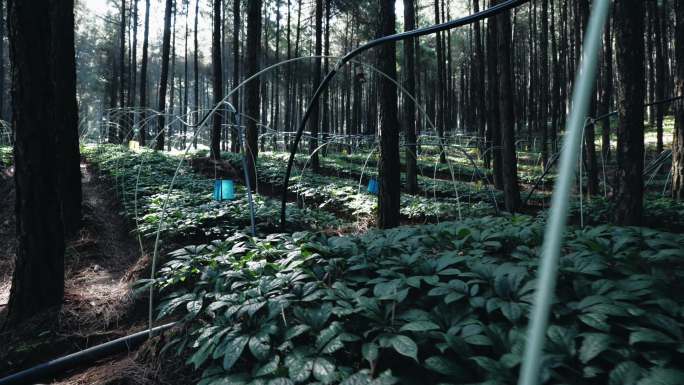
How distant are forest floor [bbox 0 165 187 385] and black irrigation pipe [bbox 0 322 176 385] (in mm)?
61

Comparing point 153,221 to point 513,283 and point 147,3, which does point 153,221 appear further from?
point 147,3

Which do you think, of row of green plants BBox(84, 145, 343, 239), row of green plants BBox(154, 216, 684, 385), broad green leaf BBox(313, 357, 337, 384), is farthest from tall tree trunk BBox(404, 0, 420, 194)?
broad green leaf BBox(313, 357, 337, 384)

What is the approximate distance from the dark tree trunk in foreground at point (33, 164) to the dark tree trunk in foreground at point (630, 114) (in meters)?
5.77

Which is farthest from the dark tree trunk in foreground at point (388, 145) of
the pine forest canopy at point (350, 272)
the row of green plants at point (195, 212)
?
the row of green plants at point (195, 212)

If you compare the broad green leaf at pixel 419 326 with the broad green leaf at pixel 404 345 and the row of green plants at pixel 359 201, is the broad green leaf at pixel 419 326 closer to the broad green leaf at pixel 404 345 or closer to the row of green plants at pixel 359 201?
the broad green leaf at pixel 404 345

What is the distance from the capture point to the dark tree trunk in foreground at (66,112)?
5.11 m

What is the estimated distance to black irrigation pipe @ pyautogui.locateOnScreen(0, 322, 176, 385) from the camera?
245 centimetres

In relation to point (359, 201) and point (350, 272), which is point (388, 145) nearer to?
point (359, 201)

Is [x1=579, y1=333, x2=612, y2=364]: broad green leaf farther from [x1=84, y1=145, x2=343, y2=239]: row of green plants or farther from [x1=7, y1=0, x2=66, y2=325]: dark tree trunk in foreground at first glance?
[x1=7, y1=0, x2=66, y2=325]: dark tree trunk in foreground

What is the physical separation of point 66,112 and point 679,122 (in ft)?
29.5

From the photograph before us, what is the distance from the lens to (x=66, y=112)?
17.0 ft

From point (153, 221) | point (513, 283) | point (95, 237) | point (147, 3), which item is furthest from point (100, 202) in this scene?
point (147, 3)

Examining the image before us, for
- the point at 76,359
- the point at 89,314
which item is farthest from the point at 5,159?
the point at 76,359

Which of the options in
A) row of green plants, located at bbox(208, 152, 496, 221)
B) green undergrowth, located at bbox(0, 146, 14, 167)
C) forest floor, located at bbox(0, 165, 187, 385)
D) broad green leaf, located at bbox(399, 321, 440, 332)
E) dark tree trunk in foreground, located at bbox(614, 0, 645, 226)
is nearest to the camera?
broad green leaf, located at bbox(399, 321, 440, 332)
